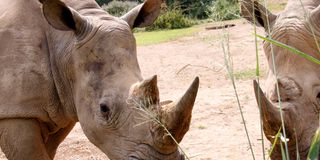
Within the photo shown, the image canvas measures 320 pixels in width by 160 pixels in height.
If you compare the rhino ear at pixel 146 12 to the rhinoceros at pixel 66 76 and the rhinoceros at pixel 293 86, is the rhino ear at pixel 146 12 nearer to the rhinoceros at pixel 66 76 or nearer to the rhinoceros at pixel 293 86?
the rhinoceros at pixel 66 76

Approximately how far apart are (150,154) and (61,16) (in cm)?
124

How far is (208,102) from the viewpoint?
9656 mm

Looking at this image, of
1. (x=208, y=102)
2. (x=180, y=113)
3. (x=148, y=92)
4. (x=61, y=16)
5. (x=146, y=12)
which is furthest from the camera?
(x=208, y=102)

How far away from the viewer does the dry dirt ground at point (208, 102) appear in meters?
6.81

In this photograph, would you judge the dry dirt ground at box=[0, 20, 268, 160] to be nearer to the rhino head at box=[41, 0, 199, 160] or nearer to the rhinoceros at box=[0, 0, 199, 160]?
the rhino head at box=[41, 0, 199, 160]

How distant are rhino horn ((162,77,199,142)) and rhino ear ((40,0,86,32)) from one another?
1.11 metres

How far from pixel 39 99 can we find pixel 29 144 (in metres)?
0.33

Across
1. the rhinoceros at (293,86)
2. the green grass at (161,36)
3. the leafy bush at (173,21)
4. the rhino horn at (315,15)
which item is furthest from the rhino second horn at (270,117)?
the leafy bush at (173,21)

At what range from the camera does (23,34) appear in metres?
4.31

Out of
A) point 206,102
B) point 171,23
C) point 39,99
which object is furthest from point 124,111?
point 171,23

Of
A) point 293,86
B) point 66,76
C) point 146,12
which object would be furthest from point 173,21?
point 293,86

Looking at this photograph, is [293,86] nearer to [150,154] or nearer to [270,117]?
[270,117]

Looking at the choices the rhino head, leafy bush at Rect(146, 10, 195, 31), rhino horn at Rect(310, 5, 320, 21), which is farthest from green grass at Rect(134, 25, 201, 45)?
rhino horn at Rect(310, 5, 320, 21)

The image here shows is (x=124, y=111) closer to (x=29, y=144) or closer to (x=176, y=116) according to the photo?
(x=176, y=116)
